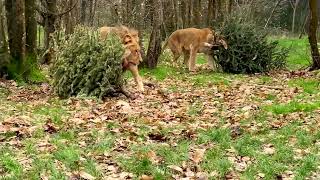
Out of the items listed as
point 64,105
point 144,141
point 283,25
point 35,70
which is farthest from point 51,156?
point 283,25

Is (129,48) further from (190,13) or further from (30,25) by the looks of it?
(190,13)

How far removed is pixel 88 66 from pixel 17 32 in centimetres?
268

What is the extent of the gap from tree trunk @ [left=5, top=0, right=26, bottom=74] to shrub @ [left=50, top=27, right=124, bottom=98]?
1.78 metres

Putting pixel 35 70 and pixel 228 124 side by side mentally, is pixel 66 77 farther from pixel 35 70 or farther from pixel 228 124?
pixel 228 124

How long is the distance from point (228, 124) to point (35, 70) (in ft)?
23.6

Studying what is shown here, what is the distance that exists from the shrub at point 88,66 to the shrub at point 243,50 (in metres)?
6.55

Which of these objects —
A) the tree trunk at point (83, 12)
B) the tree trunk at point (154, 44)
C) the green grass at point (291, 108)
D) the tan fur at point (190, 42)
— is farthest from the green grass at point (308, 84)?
the tree trunk at point (83, 12)

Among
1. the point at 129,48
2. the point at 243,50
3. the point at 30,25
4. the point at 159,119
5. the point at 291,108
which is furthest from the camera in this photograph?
the point at 243,50

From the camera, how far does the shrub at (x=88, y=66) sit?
11953mm

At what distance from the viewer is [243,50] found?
18.4 m

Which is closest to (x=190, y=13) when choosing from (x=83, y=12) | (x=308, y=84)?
(x=83, y=12)

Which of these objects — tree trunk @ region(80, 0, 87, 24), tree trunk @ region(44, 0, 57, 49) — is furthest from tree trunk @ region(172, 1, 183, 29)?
tree trunk @ region(44, 0, 57, 49)

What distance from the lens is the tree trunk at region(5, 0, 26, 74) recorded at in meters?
13.6

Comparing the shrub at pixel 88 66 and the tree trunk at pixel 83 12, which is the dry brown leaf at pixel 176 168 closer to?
the shrub at pixel 88 66
